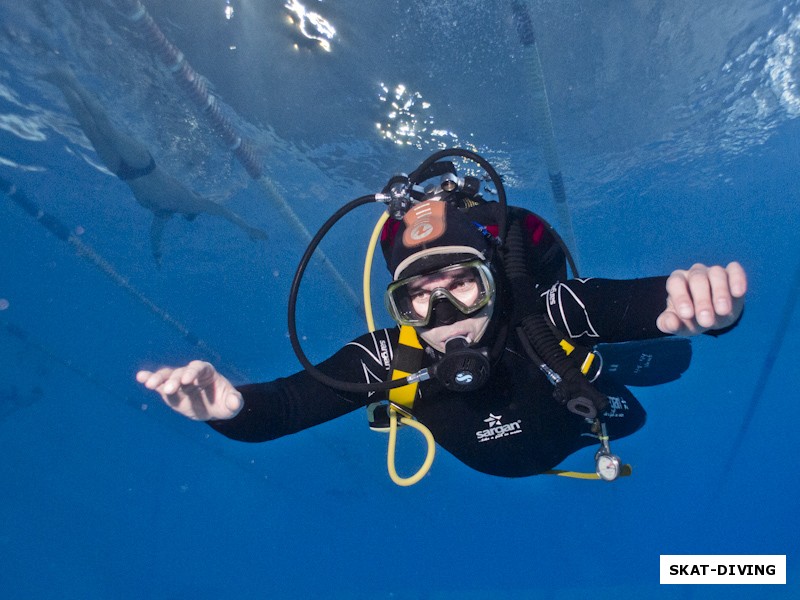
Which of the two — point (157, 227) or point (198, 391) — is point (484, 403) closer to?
point (198, 391)

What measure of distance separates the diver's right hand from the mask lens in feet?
3.32

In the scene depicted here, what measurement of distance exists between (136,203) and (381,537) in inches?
946

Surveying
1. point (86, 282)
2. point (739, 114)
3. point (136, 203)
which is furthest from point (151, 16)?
point (86, 282)

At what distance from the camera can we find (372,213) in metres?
15.3

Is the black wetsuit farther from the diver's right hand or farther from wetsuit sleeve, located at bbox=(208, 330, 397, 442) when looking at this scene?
the diver's right hand

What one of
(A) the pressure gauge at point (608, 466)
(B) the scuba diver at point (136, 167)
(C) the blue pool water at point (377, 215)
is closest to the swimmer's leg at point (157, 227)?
(B) the scuba diver at point (136, 167)

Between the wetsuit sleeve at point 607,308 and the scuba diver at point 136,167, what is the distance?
1051 centimetres

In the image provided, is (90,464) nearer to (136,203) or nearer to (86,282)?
(86,282)

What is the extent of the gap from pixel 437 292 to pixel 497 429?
1.12 m

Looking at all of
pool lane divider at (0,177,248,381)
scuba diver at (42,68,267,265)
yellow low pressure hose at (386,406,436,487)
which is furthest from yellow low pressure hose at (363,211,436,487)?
pool lane divider at (0,177,248,381)

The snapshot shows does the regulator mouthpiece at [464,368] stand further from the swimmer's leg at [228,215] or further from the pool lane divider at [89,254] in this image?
the pool lane divider at [89,254]

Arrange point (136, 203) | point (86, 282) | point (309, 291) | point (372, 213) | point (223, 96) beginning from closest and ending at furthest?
point (223, 96), point (136, 203), point (372, 213), point (86, 282), point (309, 291)

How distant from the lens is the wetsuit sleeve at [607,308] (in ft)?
7.68

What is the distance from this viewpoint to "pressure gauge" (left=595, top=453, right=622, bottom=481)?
2.88 metres
